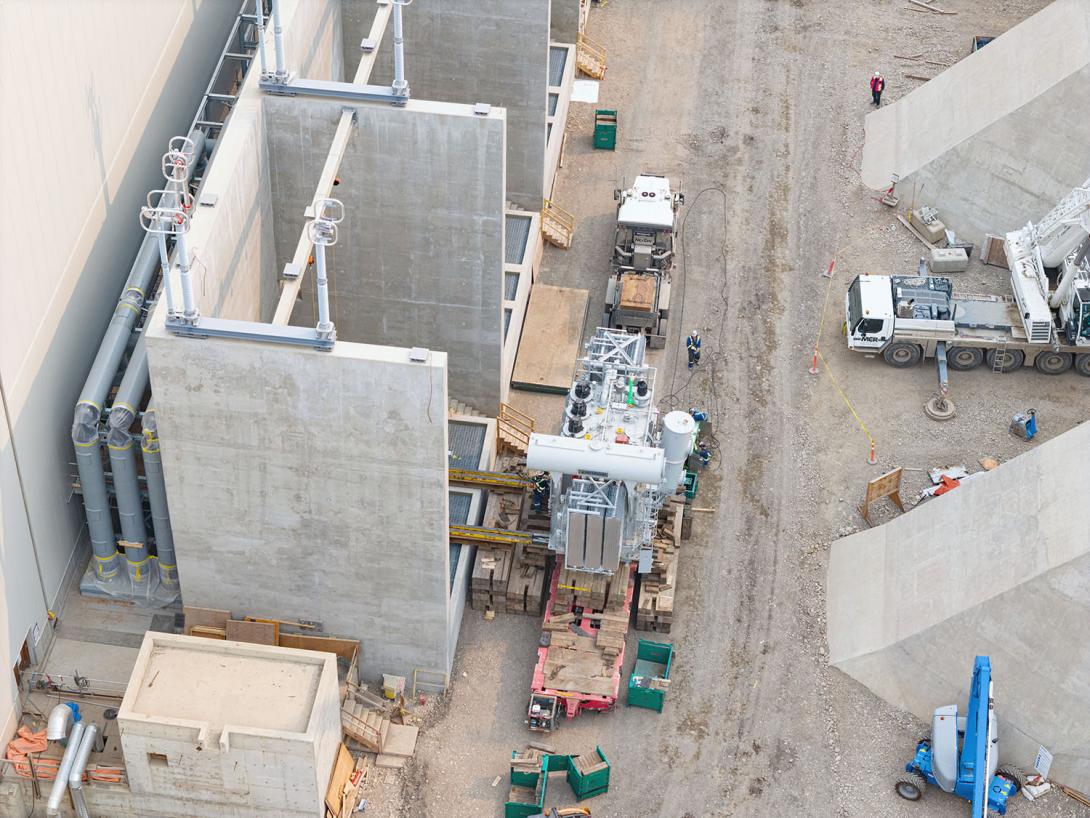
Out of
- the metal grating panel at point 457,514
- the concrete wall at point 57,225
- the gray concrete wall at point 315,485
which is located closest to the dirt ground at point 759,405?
the metal grating panel at point 457,514

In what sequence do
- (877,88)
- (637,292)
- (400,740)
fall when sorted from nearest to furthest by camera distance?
1. (400,740)
2. (637,292)
3. (877,88)

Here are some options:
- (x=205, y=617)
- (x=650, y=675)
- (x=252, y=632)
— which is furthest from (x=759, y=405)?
(x=205, y=617)

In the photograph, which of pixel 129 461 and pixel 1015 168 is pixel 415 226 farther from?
pixel 1015 168

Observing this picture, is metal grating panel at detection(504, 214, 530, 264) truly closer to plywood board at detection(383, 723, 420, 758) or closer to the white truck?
the white truck

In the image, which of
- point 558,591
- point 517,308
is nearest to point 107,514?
point 558,591

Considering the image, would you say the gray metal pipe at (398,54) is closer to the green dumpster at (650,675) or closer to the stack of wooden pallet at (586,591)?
the stack of wooden pallet at (586,591)

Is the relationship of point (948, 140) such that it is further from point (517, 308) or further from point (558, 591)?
point (558, 591)

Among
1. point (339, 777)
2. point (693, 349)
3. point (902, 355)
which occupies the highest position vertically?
point (902, 355)
